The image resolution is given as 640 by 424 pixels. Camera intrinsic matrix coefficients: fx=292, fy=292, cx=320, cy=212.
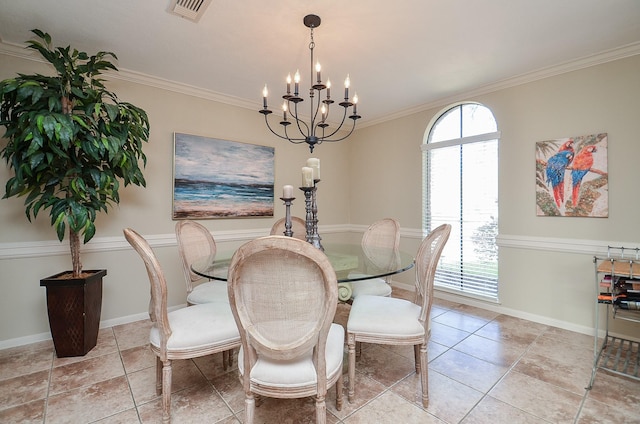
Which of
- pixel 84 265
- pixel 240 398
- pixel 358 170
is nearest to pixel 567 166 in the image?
pixel 358 170

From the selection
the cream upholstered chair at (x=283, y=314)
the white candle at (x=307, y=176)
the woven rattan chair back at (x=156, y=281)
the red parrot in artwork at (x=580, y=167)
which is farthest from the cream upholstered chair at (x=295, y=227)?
the red parrot in artwork at (x=580, y=167)

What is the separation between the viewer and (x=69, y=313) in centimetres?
227

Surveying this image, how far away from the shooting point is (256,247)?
110cm

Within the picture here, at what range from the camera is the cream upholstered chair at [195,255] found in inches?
88.0

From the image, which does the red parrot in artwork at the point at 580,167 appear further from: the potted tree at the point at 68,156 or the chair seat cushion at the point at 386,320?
the potted tree at the point at 68,156

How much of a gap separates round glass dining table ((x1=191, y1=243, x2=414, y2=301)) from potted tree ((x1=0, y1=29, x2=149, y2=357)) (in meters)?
0.98

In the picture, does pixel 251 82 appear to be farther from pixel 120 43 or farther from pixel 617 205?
pixel 617 205

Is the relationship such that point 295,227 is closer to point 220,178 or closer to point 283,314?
point 220,178

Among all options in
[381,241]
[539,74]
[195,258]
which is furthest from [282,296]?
[539,74]

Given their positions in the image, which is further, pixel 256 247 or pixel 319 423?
pixel 319 423

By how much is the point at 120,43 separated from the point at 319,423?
3034 mm

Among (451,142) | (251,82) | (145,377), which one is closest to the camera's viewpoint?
(145,377)

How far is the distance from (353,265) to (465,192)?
7.41 feet

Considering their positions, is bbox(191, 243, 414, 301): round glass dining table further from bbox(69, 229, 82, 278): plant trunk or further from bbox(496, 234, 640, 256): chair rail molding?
bbox(496, 234, 640, 256): chair rail molding
